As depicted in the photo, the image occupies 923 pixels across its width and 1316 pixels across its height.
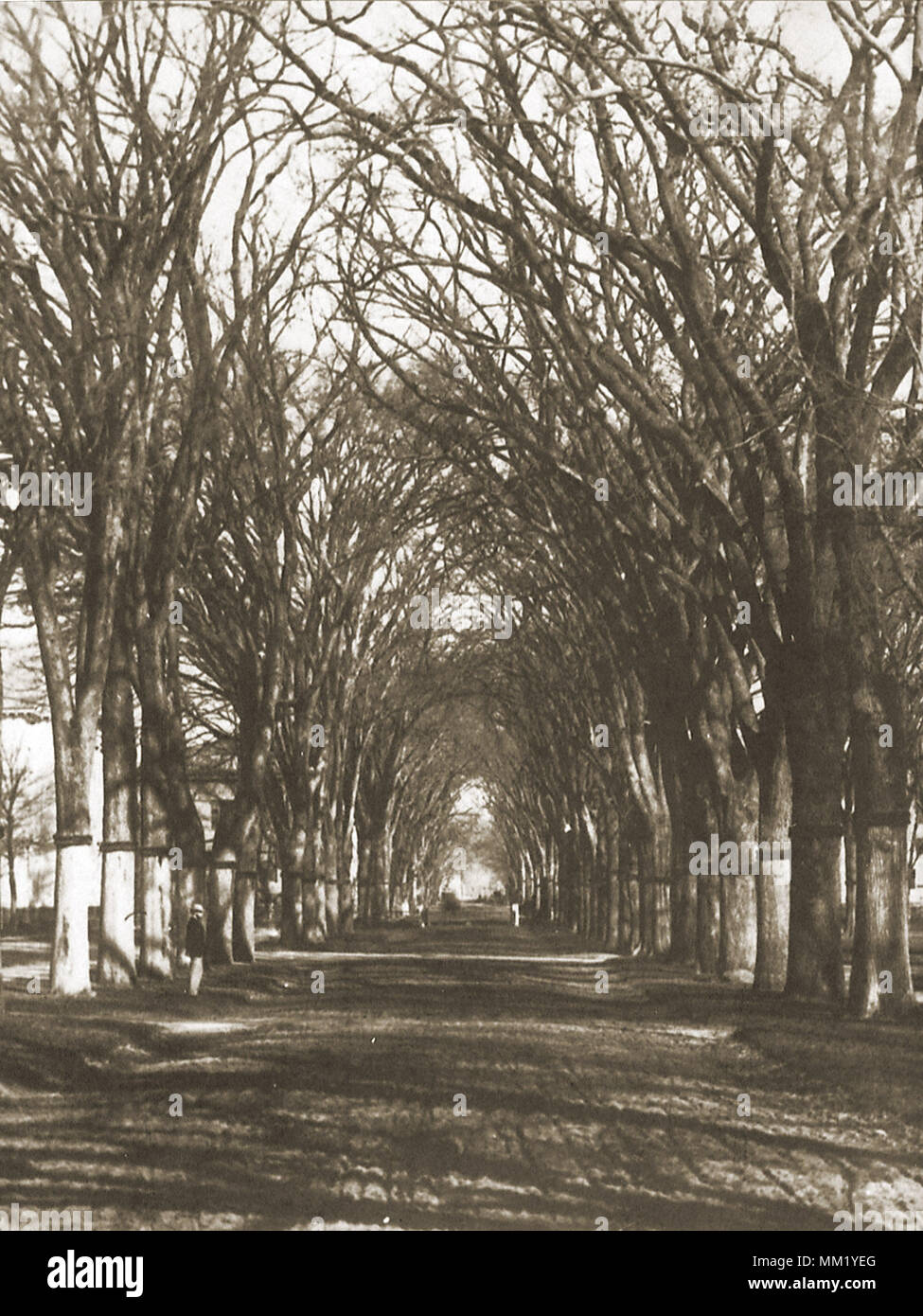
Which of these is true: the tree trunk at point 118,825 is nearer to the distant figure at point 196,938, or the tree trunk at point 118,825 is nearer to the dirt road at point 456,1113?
the dirt road at point 456,1113

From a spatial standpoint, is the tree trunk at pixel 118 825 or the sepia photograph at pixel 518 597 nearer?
the sepia photograph at pixel 518 597

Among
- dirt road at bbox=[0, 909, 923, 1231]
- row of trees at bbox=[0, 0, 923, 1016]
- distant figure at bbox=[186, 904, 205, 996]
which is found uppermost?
row of trees at bbox=[0, 0, 923, 1016]

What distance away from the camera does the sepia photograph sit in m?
10.4

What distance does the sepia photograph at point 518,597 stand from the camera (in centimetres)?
1044

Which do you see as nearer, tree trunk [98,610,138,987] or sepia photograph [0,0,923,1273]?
sepia photograph [0,0,923,1273]

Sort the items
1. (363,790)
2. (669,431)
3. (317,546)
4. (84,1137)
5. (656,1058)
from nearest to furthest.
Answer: (84,1137) → (656,1058) → (669,431) → (317,546) → (363,790)

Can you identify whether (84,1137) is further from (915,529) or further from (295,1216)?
(915,529)

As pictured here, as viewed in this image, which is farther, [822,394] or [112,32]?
[112,32]

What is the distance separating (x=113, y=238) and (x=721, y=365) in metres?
7.91

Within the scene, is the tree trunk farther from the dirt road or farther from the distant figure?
the distant figure

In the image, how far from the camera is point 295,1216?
8.65m

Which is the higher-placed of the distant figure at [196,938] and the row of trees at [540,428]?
the row of trees at [540,428]

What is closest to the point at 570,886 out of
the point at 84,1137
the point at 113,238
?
the point at 113,238

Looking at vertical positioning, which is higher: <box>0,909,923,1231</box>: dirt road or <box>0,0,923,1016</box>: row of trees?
<box>0,0,923,1016</box>: row of trees
